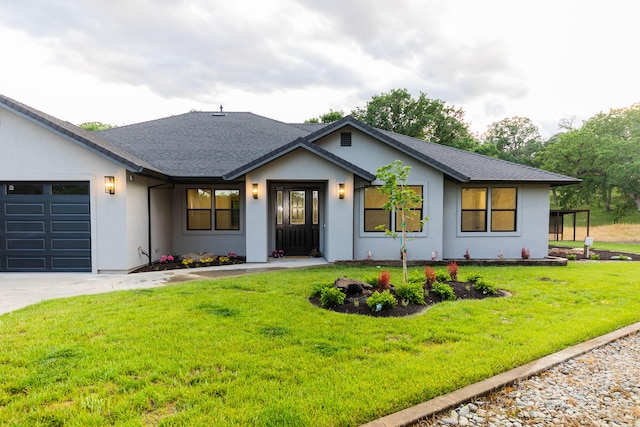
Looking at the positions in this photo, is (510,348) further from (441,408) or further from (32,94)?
(32,94)

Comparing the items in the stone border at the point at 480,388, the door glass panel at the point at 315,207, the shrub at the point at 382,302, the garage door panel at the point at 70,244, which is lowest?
the stone border at the point at 480,388

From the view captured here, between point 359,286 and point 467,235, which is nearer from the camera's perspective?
point 359,286

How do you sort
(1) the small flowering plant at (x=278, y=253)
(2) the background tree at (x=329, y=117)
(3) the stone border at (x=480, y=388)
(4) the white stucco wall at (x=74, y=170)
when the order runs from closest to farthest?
(3) the stone border at (x=480, y=388), (4) the white stucco wall at (x=74, y=170), (1) the small flowering plant at (x=278, y=253), (2) the background tree at (x=329, y=117)

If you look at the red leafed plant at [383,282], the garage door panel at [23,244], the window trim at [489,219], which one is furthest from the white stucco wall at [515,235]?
the garage door panel at [23,244]

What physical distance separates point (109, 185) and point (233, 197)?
3887mm

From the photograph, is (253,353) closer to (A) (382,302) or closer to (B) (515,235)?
(A) (382,302)

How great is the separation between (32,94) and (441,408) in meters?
26.8

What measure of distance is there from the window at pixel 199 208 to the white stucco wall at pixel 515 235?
792 cm

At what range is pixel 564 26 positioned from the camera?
11.7m

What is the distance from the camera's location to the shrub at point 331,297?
16.8 feet

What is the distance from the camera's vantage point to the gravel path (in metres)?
2.52

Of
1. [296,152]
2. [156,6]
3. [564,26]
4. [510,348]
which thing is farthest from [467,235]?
[156,6]

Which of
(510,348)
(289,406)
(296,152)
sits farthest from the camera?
(296,152)

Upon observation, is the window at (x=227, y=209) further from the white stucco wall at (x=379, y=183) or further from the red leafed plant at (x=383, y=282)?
the red leafed plant at (x=383, y=282)
